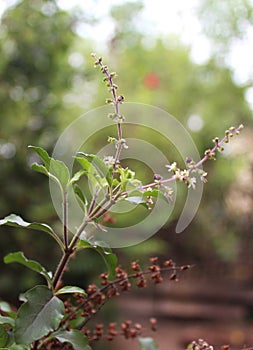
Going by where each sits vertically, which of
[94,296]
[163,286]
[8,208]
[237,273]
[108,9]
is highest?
[108,9]

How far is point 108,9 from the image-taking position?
1839 mm

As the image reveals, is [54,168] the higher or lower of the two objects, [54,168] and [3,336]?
the higher

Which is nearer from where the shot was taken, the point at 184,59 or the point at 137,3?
the point at 137,3

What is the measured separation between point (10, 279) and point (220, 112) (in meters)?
1.20

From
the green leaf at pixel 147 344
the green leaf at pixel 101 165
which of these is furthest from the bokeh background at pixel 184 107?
the green leaf at pixel 101 165

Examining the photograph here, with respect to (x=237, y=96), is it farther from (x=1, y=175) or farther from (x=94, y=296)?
(x=94, y=296)

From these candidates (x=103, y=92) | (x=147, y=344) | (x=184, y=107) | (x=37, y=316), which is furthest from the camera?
(x=184, y=107)

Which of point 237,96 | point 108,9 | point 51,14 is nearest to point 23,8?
point 51,14

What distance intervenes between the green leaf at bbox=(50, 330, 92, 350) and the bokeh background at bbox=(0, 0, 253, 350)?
3.62ft

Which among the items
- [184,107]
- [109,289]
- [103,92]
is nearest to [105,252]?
[109,289]

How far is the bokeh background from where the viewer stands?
5.19 ft

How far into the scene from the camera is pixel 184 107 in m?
2.16

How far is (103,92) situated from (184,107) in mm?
401

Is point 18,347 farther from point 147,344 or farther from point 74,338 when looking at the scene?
point 147,344
